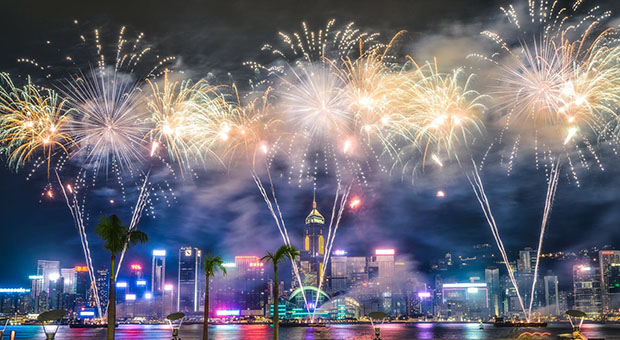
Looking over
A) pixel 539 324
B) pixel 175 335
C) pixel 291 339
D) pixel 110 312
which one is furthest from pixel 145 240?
pixel 539 324

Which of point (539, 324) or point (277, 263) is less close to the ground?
point (277, 263)

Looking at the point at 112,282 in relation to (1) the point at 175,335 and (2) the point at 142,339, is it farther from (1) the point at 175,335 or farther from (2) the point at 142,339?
(2) the point at 142,339

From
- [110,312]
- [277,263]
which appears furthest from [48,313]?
[277,263]

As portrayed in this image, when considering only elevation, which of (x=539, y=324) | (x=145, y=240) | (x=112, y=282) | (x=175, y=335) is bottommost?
(x=539, y=324)

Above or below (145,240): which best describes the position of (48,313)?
below

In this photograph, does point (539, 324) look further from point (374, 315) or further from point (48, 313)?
point (48, 313)

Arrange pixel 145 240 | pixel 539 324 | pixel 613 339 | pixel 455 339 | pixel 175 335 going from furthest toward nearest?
pixel 539 324
pixel 455 339
pixel 613 339
pixel 175 335
pixel 145 240

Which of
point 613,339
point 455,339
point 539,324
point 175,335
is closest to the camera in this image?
point 175,335

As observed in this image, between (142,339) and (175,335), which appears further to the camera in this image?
(142,339)

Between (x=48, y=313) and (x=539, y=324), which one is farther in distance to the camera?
(x=539, y=324)
